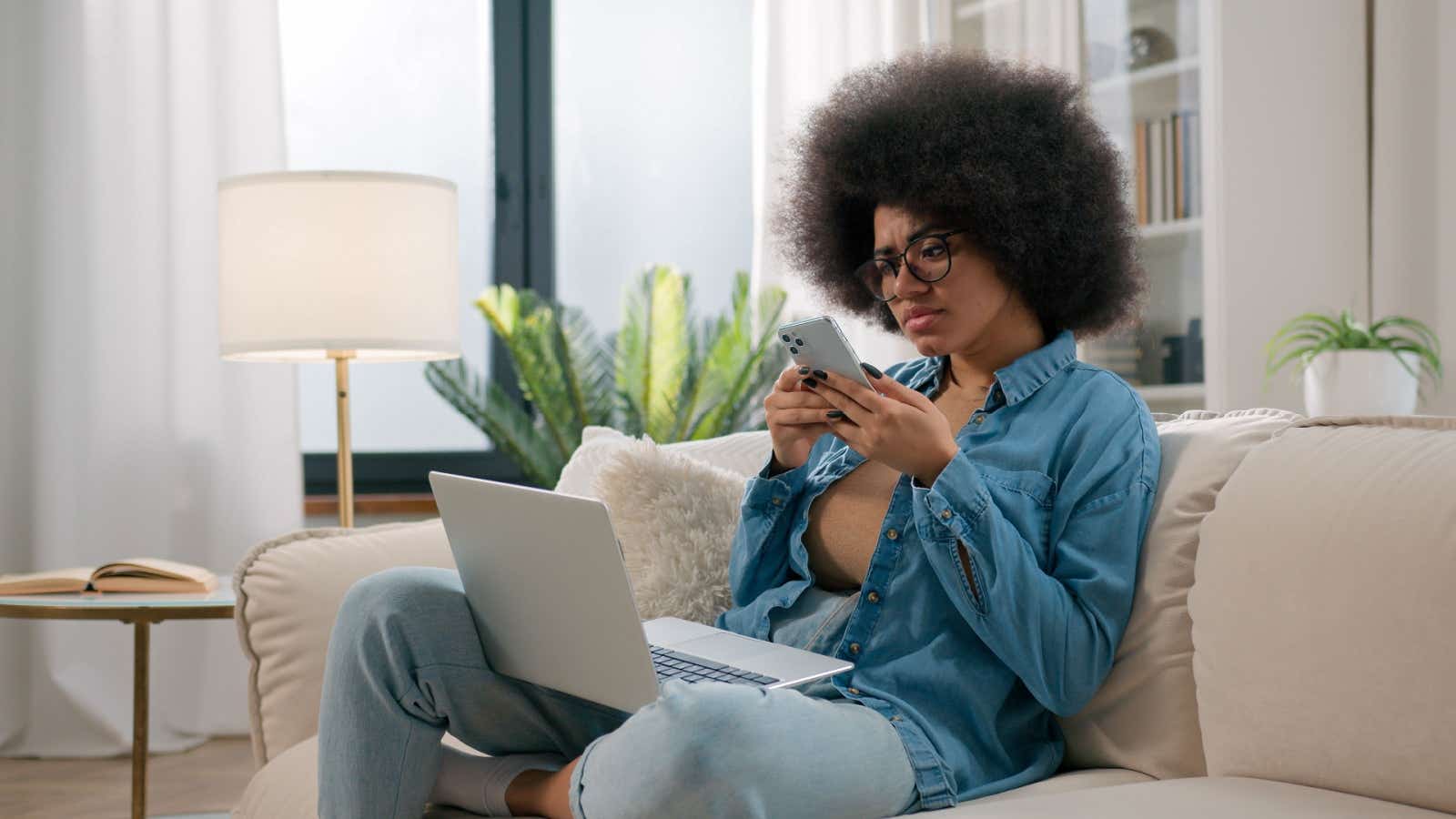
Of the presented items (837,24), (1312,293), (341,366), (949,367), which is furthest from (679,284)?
(949,367)

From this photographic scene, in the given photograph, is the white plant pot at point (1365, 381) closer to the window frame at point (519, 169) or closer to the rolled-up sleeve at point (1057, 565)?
the rolled-up sleeve at point (1057, 565)

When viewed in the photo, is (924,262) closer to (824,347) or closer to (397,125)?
(824,347)

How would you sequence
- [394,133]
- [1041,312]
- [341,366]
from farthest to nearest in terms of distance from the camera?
[394,133]
[341,366]
[1041,312]

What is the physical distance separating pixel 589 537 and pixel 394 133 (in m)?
3.16

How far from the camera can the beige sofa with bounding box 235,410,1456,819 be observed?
108 cm

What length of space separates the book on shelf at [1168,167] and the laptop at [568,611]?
2007mm

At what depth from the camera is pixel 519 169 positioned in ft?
13.1

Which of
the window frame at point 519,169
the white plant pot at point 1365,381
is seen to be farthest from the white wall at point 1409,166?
the window frame at point 519,169

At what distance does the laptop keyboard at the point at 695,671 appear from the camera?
1.24 metres

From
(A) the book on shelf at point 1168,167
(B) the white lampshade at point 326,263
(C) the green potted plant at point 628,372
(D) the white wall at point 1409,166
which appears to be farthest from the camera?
(C) the green potted plant at point 628,372

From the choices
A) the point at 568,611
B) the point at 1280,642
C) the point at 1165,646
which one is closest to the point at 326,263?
the point at 568,611

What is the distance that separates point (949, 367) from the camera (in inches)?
62.8

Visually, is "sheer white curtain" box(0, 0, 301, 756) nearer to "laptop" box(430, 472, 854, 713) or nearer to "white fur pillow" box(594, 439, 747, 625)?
"white fur pillow" box(594, 439, 747, 625)

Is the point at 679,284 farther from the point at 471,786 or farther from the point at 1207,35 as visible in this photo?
the point at 471,786
